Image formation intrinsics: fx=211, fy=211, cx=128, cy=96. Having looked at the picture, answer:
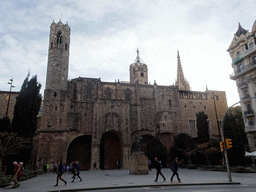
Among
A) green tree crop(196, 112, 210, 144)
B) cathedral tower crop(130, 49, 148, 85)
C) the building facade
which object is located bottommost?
green tree crop(196, 112, 210, 144)

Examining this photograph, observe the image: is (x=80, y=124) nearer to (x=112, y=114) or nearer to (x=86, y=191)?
(x=112, y=114)

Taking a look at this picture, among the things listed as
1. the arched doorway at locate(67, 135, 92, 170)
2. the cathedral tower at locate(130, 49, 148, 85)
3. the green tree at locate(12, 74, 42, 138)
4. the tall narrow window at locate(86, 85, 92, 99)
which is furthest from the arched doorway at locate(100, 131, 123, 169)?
the cathedral tower at locate(130, 49, 148, 85)

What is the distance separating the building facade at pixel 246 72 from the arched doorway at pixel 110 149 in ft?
71.8

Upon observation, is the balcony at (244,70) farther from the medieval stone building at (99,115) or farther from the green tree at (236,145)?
the medieval stone building at (99,115)

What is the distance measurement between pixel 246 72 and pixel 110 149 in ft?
89.8

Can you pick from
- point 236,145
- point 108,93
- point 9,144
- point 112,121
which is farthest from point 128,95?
point 9,144

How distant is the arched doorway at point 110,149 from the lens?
132 ft

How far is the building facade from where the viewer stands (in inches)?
1272

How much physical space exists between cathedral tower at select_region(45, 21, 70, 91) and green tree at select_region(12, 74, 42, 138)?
12691 millimetres

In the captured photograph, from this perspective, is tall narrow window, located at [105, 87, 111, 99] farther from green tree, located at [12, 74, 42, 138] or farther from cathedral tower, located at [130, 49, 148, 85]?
cathedral tower, located at [130, 49, 148, 85]

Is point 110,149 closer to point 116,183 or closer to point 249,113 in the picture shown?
point 249,113

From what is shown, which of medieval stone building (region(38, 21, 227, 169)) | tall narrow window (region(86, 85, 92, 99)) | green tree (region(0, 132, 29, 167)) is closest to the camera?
green tree (region(0, 132, 29, 167))

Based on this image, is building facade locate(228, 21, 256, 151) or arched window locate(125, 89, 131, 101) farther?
arched window locate(125, 89, 131, 101)

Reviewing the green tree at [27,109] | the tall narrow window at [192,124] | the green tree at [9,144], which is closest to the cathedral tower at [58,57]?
the green tree at [27,109]
